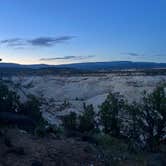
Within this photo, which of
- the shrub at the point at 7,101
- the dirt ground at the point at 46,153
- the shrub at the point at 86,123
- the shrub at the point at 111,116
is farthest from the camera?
the shrub at the point at 86,123

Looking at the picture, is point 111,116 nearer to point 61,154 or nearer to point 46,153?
point 61,154

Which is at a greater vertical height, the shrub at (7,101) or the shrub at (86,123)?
the shrub at (7,101)

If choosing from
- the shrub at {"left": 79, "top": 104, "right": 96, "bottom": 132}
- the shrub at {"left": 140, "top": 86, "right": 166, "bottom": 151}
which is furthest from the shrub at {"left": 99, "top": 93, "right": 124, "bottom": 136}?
the shrub at {"left": 140, "top": 86, "right": 166, "bottom": 151}

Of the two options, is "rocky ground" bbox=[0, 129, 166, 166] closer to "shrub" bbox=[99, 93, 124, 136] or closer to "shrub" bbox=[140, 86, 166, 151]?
"shrub" bbox=[140, 86, 166, 151]

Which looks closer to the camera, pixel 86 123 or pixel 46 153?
pixel 46 153

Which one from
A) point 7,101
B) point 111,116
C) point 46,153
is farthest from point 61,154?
point 7,101

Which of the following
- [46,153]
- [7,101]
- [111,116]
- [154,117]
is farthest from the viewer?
[7,101]

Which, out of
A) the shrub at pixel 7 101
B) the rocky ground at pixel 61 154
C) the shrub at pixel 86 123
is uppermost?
the shrub at pixel 7 101

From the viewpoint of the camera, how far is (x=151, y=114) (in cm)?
1783

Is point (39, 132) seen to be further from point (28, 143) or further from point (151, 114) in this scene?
point (151, 114)

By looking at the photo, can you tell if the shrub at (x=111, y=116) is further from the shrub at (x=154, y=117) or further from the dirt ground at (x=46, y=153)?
the dirt ground at (x=46, y=153)

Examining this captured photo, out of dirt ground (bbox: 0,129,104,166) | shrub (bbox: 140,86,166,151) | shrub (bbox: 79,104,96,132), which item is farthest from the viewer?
shrub (bbox: 79,104,96,132)

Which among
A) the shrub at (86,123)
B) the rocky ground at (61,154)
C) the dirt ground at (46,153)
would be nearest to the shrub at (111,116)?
the shrub at (86,123)

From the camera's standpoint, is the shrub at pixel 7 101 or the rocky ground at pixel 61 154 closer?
the rocky ground at pixel 61 154
